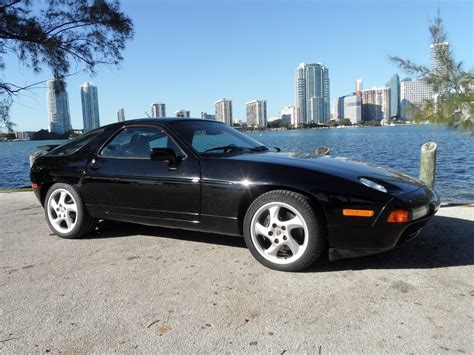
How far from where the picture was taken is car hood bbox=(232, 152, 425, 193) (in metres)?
3.36

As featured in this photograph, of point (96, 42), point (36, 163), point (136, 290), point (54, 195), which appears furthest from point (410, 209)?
point (96, 42)

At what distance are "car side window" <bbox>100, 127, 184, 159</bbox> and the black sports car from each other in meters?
0.01

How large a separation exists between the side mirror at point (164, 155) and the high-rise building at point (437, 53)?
466 centimetres

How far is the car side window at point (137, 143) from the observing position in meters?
4.10

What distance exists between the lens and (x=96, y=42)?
404 inches

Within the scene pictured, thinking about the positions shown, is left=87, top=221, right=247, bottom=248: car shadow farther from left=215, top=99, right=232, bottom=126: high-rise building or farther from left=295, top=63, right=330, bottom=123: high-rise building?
left=295, top=63, right=330, bottom=123: high-rise building

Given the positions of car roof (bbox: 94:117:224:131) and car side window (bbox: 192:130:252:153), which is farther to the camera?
car roof (bbox: 94:117:224:131)

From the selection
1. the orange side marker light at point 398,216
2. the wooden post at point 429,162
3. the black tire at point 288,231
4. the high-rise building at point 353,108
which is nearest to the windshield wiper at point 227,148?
the black tire at point 288,231

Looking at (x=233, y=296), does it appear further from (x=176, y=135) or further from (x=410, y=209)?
(x=176, y=135)

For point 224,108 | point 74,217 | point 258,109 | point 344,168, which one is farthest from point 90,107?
point 258,109

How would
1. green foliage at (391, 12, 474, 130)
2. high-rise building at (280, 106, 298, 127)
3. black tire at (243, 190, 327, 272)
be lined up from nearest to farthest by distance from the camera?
black tire at (243, 190, 327, 272)
green foliage at (391, 12, 474, 130)
high-rise building at (280, 106, 298, 127)

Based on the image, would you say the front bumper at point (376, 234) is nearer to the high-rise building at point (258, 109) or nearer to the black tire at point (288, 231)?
the black tire at point (288, 231)

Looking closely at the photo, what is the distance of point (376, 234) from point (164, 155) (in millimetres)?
1967

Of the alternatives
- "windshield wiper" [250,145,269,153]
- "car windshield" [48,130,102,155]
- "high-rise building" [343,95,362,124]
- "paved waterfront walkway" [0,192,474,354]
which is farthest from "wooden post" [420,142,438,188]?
"high-rise building" [343,95,362,124]
